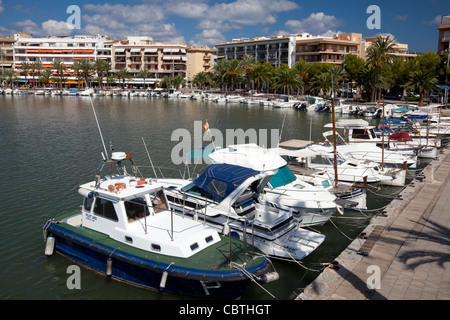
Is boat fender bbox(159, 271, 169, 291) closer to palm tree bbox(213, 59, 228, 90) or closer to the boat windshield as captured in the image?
the boat windshield

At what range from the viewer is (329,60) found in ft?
367

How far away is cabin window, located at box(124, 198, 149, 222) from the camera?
42.4ft

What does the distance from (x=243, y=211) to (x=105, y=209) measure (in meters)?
5.29

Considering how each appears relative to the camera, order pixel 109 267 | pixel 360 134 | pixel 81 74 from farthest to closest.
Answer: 1. pixel 81 74
2. pixel 360 134
3. pixel 109 267

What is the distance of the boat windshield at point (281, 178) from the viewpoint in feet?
61.0

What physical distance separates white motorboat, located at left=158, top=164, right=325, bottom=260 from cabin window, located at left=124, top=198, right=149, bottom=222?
5.89ft

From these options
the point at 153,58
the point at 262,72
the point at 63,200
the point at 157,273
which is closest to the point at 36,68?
the point at 153,58

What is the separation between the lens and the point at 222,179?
15.4m

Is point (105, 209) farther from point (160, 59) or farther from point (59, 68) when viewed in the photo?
point (160, 59)

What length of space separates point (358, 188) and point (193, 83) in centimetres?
12708

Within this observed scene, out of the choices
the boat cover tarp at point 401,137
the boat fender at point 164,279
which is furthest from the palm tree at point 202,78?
the boat fender at point 164,279

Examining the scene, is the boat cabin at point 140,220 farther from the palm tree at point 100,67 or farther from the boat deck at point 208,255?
the palm tree at point 100,67
